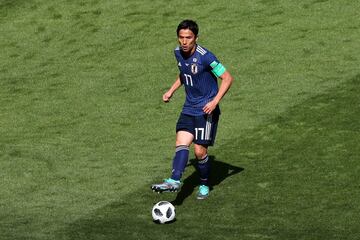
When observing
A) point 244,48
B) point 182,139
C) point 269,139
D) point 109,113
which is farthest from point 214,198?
point 244,48

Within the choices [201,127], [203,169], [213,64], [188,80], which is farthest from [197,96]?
[203,169]

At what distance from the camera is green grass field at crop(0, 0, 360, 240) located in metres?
13.2

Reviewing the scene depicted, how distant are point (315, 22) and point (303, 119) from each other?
543cm

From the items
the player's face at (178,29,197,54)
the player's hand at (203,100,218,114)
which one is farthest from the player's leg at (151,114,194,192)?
the player's face at (178,29,197,54)

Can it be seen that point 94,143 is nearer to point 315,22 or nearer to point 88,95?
point 88,95

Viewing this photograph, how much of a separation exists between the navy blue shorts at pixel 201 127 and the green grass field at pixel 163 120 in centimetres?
88

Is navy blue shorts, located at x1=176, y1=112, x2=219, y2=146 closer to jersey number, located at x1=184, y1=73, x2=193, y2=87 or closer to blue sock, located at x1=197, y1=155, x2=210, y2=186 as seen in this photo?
blue sock, located at x1=197, y1=155, x2=210, y2=186

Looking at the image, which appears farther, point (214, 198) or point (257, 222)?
point (214, 198)

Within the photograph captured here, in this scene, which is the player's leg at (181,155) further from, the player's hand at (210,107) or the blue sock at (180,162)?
the player's hand at (210,107)

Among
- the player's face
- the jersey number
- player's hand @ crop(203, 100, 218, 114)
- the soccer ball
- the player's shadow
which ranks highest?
the player's face

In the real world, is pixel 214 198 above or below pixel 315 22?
below

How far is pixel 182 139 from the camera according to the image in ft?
45.1

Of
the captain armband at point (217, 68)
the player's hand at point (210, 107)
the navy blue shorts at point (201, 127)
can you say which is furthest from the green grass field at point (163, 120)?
the captain armband at point (217, 68)

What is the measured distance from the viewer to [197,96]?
1378cm
